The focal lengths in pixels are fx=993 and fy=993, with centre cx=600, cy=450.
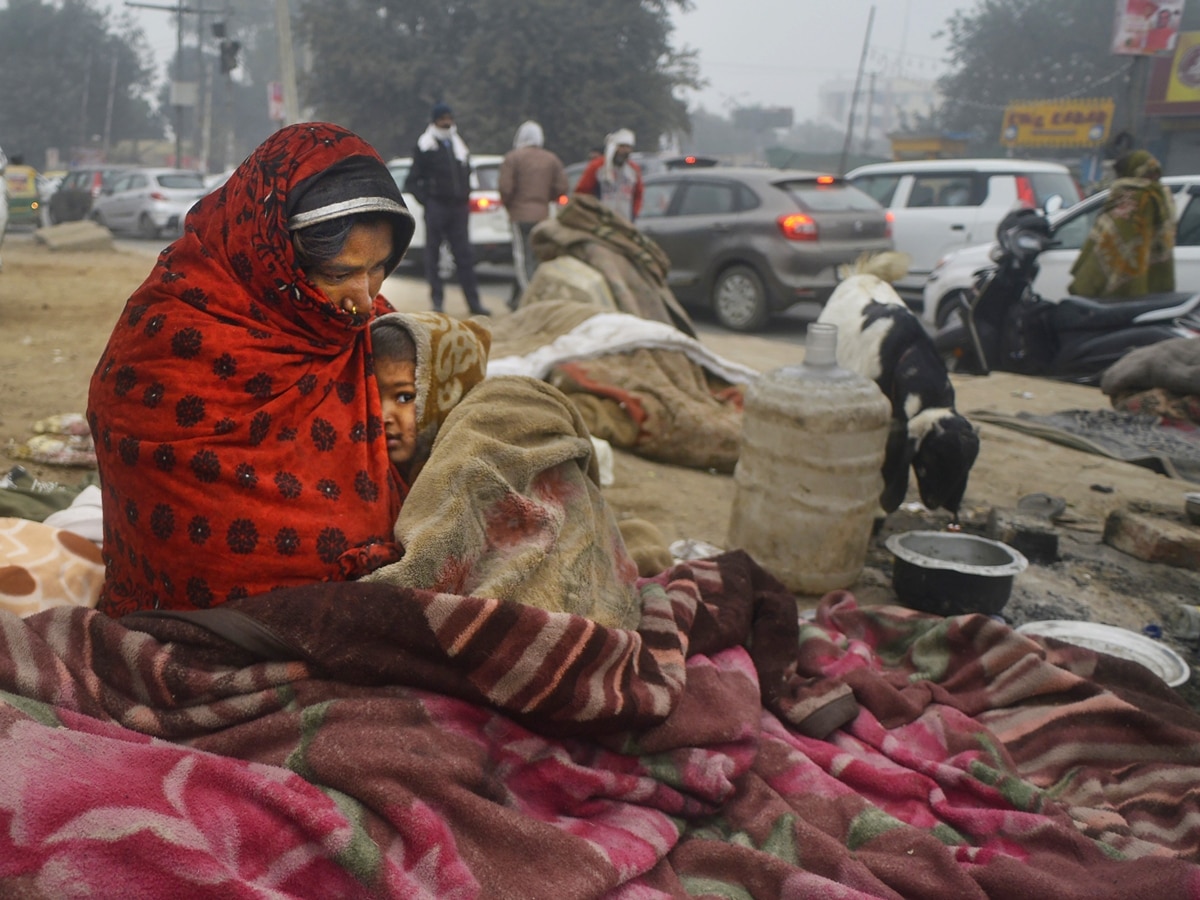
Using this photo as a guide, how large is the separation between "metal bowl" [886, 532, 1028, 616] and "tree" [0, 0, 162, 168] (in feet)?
160

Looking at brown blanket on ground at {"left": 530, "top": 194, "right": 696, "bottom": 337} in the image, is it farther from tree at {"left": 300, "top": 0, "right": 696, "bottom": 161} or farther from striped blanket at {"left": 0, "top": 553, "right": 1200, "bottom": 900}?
tree at {"left": 300, "top": 0, "right": 696, "bottom": 161}

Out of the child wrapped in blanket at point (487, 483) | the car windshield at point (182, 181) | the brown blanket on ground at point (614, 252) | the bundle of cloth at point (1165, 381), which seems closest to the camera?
the child wrapped in blanket at point (487, 483)

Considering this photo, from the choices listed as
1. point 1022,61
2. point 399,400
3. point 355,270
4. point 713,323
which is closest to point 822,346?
point 399,400

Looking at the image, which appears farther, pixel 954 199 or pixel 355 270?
pixel 954 199

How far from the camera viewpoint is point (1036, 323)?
26.2 ft

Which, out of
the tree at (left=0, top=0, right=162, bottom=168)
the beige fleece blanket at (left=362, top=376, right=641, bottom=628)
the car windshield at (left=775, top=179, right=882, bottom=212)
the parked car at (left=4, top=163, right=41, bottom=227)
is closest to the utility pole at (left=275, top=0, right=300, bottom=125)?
the parked car at (left=4, top=163, right=41, bottom=227)

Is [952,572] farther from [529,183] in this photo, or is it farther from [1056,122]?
[1056,122]

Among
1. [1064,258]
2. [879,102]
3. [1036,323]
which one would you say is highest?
[879,102]

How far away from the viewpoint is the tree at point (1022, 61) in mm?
35156

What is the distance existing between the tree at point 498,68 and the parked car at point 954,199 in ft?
53.9

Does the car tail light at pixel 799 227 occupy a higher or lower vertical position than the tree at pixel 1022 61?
lower

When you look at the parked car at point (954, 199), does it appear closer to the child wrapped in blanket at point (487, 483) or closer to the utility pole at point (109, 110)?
the child wrapped in blanket at point (487, 483)

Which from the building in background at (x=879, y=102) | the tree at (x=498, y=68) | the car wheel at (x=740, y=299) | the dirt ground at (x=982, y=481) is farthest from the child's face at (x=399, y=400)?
the building in background at (x=879, y=102)

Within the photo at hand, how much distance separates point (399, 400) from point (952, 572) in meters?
2.06
